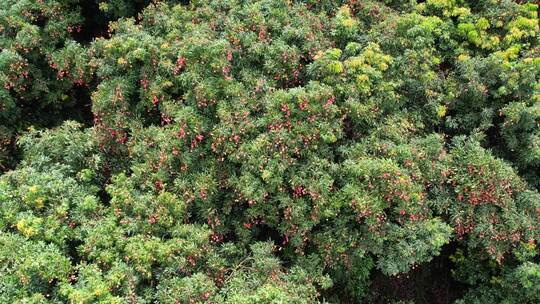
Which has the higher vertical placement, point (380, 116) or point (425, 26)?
point (425, 26)

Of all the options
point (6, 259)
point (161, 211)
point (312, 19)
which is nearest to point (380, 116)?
point (312, 19)

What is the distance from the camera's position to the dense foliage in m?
6.11

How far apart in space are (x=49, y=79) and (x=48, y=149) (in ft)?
6.87

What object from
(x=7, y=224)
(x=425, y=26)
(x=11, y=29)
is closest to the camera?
(x=7, y=224)

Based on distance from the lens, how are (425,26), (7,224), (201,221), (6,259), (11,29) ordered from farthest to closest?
1. (11,29)
2. (425,26)
3. (201,221)
4. (7,224)
5. (6,259)

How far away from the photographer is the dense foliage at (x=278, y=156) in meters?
6.11

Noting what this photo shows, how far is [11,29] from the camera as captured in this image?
26.8 ft

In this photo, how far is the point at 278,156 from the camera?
620cm

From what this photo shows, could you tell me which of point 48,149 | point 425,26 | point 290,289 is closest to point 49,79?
point 48,149

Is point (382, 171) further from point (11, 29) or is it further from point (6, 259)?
point (11, 29)

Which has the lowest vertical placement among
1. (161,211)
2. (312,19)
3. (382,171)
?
(161,211)

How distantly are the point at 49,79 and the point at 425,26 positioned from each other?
253 inches

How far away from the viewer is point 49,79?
8.62 meters

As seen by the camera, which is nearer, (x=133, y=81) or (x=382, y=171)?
(x=382, y=171)
